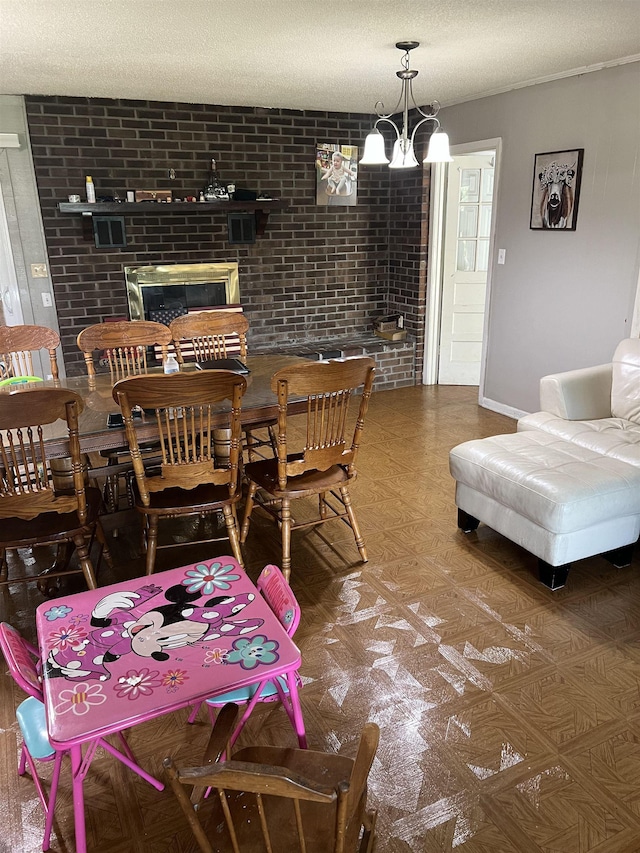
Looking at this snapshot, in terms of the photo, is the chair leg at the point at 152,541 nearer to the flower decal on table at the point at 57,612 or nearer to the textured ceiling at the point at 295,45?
the flower decal on table at the point at 57,612

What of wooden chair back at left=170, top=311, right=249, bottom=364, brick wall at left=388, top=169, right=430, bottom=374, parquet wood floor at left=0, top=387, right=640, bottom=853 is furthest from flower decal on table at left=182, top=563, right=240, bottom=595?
brick wall at left=388, top=169, right=430, bottom=374

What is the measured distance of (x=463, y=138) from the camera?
16.4 feet

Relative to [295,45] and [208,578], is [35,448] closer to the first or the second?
[208,578]

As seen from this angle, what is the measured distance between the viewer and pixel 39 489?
7.73 ft

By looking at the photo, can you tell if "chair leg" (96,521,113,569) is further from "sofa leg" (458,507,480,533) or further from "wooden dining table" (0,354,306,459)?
"sofa leg" (458,507,480,533)

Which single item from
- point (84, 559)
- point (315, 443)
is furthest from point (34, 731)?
point (315, 443)

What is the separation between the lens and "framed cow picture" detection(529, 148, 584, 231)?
408 cm

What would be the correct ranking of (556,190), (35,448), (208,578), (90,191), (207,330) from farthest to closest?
(90,191) → (556,190) → (207,330) → (35,448) → (208,578)

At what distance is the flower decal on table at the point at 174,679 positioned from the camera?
1432 mm

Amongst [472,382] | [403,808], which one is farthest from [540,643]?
[472,382]

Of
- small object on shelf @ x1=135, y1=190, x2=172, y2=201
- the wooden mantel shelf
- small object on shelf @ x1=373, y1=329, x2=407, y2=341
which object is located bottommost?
small object on shelf @ x1=373, y1=329, x2=407, y2=341

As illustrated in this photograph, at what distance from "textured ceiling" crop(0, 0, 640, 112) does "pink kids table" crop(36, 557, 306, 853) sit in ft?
7.58

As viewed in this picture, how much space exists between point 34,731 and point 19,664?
330 mm

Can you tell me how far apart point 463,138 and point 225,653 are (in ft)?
15.4
